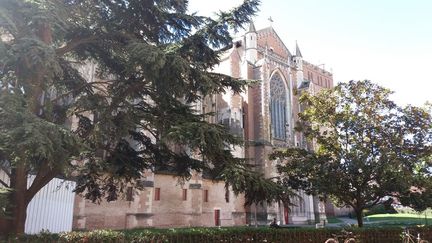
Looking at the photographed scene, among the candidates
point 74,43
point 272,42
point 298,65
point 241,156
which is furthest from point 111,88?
point 298,65

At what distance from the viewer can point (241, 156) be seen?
3459 cm

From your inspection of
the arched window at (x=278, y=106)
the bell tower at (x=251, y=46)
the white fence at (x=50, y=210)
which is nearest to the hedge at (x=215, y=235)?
the white fence at (x=50, y=210)

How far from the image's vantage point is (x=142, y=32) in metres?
10.8

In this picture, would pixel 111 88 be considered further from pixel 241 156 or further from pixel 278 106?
pixel 278 106

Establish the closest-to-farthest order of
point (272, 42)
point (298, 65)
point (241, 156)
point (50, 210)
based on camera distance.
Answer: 1. point (50, 210)
2. point (241, 156)
3. point (272, 42)
4. point (298, 65)

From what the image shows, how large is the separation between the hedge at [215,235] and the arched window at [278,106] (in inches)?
1099

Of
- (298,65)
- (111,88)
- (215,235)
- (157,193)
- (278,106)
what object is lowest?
(215,235)

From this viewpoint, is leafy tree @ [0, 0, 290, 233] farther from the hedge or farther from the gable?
the gable

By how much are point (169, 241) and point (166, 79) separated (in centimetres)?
378

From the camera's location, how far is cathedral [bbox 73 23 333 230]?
24.3 m

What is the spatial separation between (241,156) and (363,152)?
64.0 feet

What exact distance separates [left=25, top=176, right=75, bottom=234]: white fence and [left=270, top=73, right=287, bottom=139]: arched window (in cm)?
2737

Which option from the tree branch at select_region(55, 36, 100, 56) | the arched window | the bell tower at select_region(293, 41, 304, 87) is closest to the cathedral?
the arched window

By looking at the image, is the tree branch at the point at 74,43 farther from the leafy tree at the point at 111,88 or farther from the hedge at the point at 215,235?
the hedge at the point at 215,235
